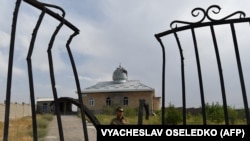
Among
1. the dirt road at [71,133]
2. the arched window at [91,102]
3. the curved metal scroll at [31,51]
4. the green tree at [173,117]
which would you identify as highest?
the arched window at [91,102]

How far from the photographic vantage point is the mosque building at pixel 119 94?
25.7 m

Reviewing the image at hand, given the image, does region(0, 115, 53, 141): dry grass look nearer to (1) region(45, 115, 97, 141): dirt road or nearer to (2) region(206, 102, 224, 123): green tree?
(1) region(45, 115, 97, 141): dirt road

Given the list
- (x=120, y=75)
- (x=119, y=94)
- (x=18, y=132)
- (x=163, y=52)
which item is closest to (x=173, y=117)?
(x=18, y=132)

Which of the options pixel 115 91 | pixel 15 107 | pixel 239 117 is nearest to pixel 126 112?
pixel 115 91

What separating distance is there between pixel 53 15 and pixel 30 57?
0.90 ft

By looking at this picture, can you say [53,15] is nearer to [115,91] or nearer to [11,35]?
[11,35]

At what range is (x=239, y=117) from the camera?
18.3 meters

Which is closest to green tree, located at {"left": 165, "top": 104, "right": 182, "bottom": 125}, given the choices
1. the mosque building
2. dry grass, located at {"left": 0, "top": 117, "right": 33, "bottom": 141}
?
dry grass, located at {"left": 0, "top": 117, "right": 33, "bottom": 141}

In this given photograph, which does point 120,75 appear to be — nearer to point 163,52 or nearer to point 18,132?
point 18,132

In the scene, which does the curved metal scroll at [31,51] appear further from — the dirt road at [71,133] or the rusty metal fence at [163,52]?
the dirt road at [71,133]

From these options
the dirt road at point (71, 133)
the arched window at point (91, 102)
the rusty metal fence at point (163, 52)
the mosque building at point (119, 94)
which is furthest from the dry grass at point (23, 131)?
the rusty metal fence at point (163, 52)

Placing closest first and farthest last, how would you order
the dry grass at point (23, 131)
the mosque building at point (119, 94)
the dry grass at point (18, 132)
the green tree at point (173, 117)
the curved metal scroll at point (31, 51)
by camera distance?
the curved metal scroll at point (31, 51)
the dry grass at point (18, 132)
the dry grass at point (23, 131)
the green tree at point (173, 117)
the mosque building at point (119, 94)

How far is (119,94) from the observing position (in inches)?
1030

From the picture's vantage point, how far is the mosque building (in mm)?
25703
